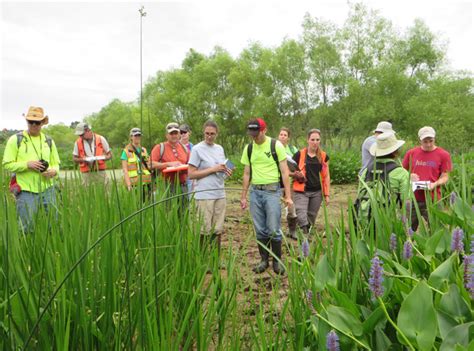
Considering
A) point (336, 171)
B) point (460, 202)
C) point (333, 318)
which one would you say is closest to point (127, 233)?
point (333, 318)

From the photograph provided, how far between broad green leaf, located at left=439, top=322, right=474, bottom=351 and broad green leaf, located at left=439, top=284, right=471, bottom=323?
0.28 feet

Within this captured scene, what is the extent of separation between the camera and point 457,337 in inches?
32.1

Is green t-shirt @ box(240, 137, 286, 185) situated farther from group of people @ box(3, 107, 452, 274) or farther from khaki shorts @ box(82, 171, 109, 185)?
khaki shorts @ box(82, 171, 109, 185)

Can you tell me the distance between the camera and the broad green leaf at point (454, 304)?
2.97 feet

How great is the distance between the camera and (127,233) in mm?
1626

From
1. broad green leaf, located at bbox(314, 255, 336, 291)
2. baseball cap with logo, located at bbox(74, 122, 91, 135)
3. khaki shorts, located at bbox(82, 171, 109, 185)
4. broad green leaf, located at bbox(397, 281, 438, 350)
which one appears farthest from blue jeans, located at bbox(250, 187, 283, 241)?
broad green leaf, located at bbox(397, 281, 438, 350)

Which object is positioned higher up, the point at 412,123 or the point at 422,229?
the point at 412,123

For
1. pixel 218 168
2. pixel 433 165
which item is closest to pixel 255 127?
pixel 218 168

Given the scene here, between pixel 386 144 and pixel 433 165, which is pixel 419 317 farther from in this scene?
pixel 433 165

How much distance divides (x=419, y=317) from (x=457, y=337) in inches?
3.0

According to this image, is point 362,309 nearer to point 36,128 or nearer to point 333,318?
point 333,318

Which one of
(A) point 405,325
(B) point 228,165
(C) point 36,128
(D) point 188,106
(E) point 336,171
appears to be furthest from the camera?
(D) point 188,106

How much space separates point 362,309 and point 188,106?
128ft

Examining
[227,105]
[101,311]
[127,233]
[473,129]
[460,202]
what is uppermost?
[227,105]
